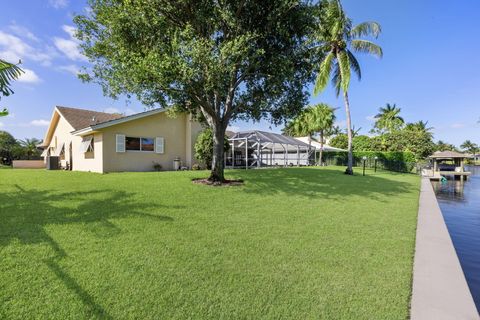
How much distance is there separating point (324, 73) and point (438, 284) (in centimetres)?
1854

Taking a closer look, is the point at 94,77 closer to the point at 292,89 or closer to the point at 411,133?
the point at 292,89

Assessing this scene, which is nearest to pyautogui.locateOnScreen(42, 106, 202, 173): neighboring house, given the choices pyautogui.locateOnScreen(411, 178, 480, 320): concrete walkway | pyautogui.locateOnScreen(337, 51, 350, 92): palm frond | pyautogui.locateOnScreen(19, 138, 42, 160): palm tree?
pyautogui.locateOnScreen(337, 51, 350, 92): palm frond

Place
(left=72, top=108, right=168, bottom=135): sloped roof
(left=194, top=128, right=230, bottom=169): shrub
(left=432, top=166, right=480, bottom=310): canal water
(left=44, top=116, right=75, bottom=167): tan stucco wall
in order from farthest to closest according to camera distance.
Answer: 1. (left=44, top=116, right=75, bottom=167): tan stucco wall
2. (left=194, top=128, right=230, bottom=169): shrub
3. (left=72, top=108, right=168, bottom=135): sloped roof
4. (left=432, top=166, right=480, bottom=310): canal water

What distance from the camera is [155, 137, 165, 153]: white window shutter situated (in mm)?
17248

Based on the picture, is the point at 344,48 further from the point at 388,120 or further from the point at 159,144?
the point at 388,120

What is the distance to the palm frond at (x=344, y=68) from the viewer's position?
61.6 ft

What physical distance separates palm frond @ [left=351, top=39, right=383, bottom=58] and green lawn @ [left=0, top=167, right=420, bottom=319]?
16.7 meters

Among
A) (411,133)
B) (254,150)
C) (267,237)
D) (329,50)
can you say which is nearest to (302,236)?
(267,237)

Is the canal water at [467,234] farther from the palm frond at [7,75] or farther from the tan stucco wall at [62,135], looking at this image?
the tan stucco wall at [62,135]

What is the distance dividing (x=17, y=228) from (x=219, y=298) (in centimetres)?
428

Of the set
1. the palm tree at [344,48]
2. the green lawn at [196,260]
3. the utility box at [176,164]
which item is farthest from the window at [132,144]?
the palm tree at [344,48]

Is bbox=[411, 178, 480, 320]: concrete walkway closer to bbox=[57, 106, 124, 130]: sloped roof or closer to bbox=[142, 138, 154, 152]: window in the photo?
bbox=[142, 138, 154, 152]: window

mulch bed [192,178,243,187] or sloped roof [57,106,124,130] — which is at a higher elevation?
sloped roof [57,106,124,130]

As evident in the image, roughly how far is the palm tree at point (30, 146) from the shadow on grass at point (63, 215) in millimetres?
33255
